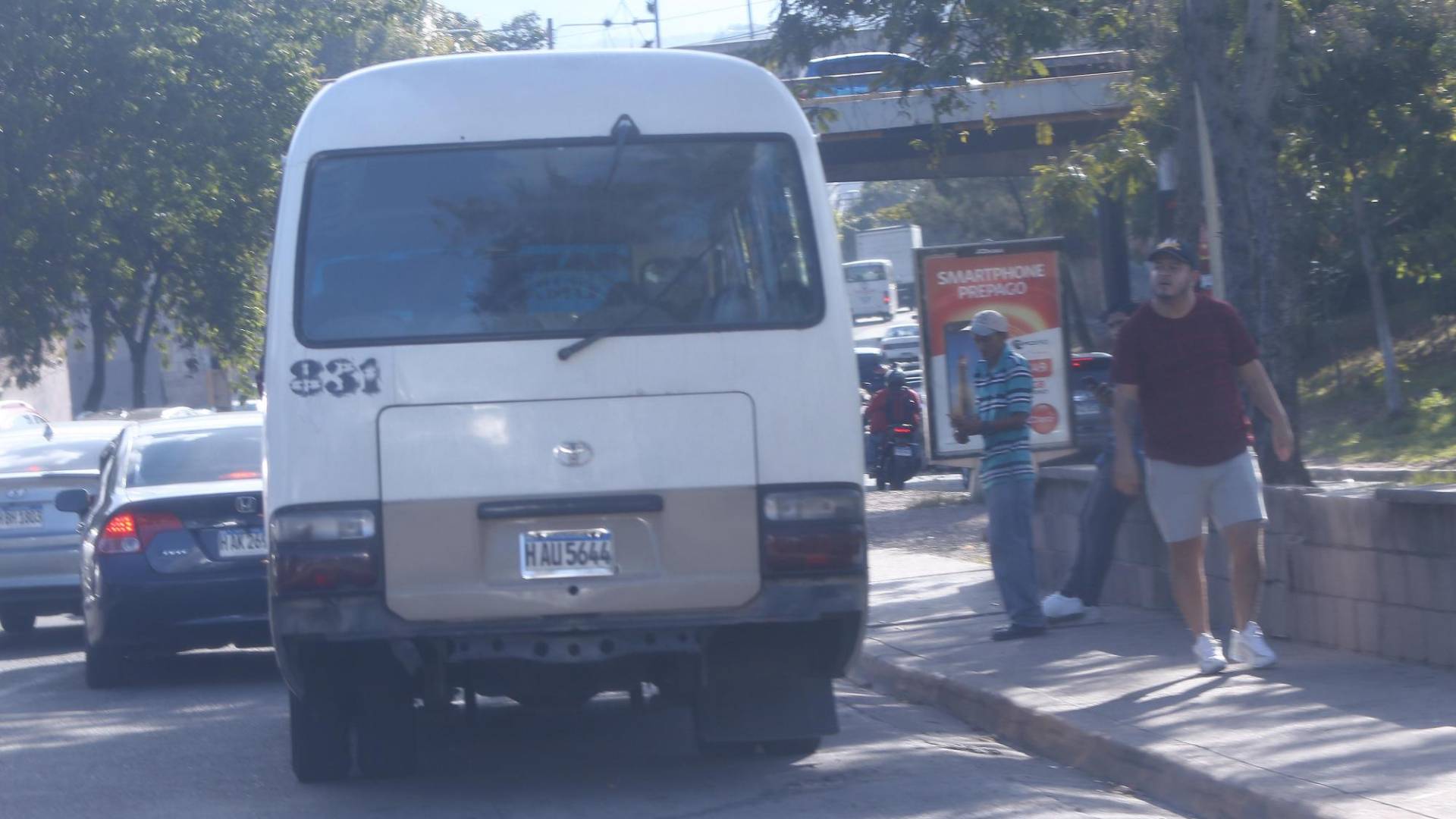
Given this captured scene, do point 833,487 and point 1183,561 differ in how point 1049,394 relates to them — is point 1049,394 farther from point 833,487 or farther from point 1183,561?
point 833,487

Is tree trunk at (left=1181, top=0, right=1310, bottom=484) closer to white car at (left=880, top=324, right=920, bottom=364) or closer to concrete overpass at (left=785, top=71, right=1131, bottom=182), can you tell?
concrete overpass at (left=785, top=71, right=1131, bottom=182)

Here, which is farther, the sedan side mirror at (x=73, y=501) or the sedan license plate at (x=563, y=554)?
the sedan side mirror at (x=73, y=501)

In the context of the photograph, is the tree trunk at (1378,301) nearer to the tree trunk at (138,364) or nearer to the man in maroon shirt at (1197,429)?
the man in maroon shirt at (1197,429)

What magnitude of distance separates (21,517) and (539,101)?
23.8 feet

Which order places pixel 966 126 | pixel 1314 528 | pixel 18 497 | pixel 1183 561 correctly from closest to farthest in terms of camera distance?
pixel 1183 561 < pixel 1314 528 < pixel 18 497 < pixel 966 126

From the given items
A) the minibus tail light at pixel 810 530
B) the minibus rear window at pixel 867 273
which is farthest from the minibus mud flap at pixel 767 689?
the minibus rear window at pixel 867 273

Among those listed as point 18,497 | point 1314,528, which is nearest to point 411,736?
point 1314,528

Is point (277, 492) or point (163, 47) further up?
point (163, 47)

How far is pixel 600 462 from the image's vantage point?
5734 mm

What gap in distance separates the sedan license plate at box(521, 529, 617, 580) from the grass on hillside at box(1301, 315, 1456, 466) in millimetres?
16898

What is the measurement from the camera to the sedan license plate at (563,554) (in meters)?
5.70

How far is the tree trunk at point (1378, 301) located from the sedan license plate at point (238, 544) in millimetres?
19703

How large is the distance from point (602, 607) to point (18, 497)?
7437 millimetres

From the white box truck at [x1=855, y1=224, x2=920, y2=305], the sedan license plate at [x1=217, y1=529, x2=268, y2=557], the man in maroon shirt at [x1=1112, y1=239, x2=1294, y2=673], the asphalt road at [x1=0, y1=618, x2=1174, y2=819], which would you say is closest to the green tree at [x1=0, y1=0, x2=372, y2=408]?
the sedan license plate at [x1=217, y1=529, x2=268, y2=557]
